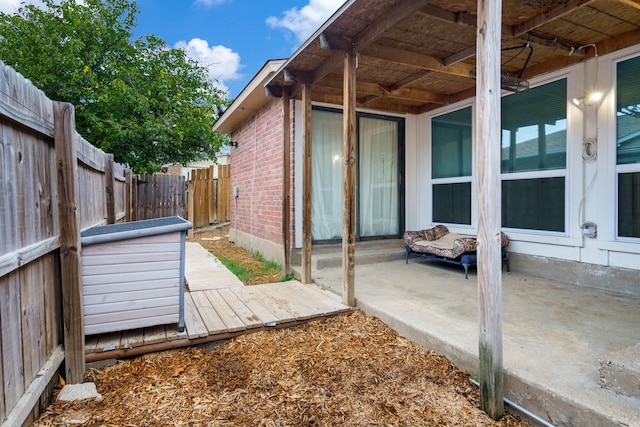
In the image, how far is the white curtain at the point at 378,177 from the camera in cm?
569

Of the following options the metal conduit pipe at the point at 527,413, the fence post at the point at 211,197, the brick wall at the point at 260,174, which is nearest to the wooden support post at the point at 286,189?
the brick wall at the point at 260,174

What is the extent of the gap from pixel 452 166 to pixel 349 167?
9.06 feet

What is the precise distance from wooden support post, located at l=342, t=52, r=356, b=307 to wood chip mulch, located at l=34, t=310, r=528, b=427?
68 centimetres

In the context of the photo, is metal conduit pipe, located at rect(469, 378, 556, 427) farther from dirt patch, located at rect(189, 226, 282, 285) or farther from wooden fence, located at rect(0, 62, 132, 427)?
dirt patch, located at rect(189, 226, 282, 285)

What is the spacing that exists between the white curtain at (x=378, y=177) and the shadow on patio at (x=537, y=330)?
48.8 inches

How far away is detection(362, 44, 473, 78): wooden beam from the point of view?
3445 mm

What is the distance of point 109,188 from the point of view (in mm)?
4004

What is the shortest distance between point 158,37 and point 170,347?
12.3 metres

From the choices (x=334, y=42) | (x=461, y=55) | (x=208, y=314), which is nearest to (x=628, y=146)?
(x=461, y=55)

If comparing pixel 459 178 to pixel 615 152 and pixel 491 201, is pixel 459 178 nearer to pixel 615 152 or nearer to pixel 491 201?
pixel 615 152

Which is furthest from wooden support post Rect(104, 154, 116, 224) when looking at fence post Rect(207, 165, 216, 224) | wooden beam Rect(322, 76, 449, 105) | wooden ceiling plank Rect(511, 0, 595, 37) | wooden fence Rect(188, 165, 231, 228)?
fence post Rect(207, 165, 216, 224)

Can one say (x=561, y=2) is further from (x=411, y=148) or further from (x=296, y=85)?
(x=411, y=148)

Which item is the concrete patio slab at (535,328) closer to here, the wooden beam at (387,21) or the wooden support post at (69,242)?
the wooden support post at (69,242)

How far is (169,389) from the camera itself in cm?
209
